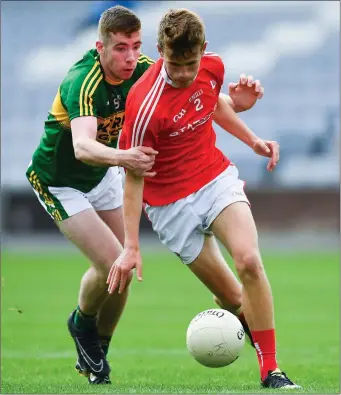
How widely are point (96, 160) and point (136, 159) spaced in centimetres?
31

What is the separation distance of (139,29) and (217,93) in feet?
2.42

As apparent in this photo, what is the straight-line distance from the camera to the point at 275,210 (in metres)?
34.0

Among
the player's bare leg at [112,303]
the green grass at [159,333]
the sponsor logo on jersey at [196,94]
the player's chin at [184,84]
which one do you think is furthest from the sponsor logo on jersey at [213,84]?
the green grass at [159,333]

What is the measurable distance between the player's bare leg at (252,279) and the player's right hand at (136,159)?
88 centimetres

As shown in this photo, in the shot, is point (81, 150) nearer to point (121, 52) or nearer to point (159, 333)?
point (121, 52)

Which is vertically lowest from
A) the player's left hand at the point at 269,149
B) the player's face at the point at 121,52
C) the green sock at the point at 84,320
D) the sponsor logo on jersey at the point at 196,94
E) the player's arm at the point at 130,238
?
the green sock at the point at 84,320

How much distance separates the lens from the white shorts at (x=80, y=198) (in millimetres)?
7074

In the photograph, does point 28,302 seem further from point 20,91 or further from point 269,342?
point 20,91

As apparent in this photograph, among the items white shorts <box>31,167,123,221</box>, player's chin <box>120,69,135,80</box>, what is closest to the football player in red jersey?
player's chin <box>120,69,135,80</box>

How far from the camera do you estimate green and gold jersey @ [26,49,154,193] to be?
6.35 m

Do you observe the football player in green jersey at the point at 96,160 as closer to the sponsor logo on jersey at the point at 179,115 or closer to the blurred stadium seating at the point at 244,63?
the sponsor logo on jersey at the point at 179,115

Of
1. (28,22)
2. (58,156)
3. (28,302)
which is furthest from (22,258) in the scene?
(58,156)

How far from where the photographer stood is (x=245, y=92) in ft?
22.6

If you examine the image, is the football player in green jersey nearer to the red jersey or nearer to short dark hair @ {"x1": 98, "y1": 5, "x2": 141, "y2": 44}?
short dark hair @ {"x1": 98, "y1": 5, "x2": 141, "y2": 44}
